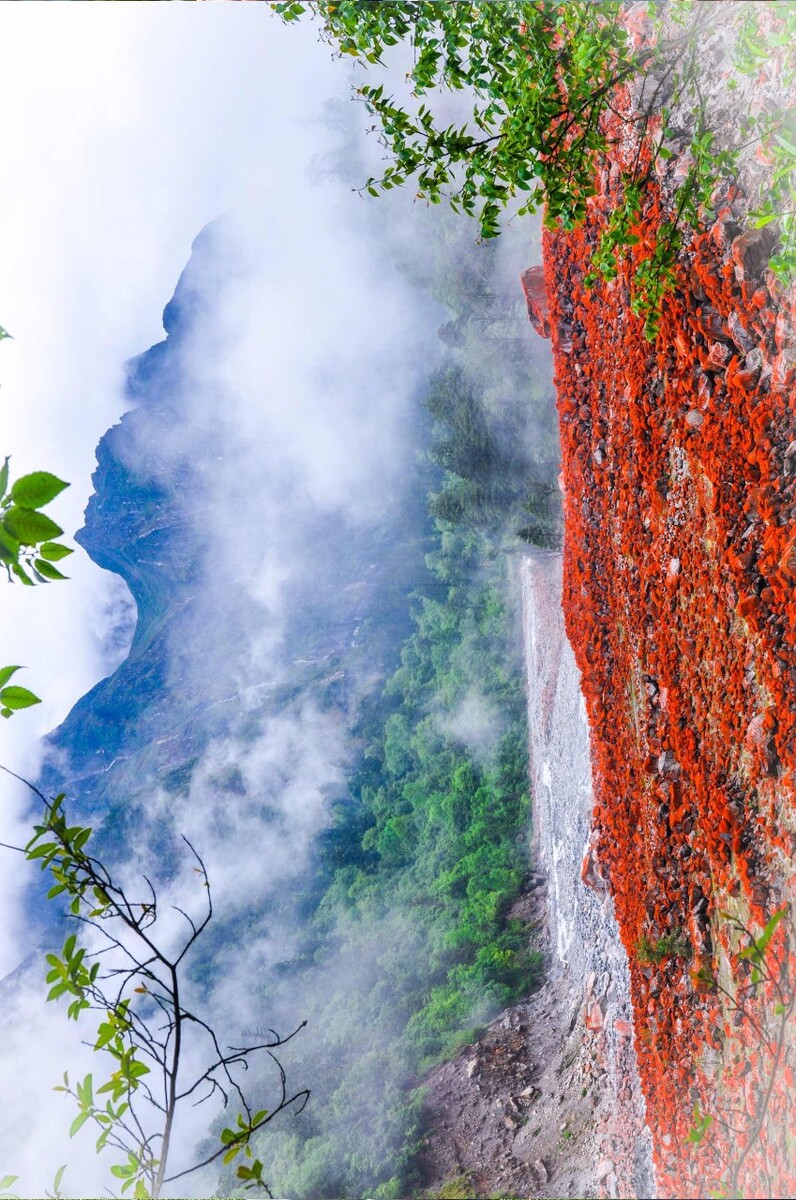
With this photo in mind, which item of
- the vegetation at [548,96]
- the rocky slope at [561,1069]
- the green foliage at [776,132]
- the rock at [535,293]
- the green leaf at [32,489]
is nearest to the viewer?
the green leaf at [32,489]

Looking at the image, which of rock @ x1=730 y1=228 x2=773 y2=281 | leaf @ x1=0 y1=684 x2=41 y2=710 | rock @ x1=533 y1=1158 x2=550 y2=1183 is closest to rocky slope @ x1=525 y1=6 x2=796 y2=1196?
rock @ x1=730 y1=228 x2=773 y2=281

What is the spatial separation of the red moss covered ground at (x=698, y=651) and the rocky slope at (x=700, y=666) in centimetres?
1

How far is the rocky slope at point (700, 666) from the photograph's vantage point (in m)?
3.06

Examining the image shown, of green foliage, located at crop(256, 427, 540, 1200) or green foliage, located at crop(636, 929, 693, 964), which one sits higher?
green foliage, located at crop(256, 427, 540, 1200)

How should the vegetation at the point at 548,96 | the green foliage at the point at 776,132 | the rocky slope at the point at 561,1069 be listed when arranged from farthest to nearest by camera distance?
the rocky slope at the point at 561,1069
the vegetation at the point at 548,96
the green foliage at the point at 776,132

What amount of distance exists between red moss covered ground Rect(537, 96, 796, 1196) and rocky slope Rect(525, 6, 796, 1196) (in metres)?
0.01

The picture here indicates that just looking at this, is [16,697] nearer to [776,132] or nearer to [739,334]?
[739,334]

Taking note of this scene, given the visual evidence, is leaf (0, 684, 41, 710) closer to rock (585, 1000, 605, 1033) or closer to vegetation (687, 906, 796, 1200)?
vegetation (687, 906, 796, 1200)

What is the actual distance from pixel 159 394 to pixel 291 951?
47.2ft

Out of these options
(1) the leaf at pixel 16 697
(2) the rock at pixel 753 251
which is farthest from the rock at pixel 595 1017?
(1) the leaf at pixel 16 697

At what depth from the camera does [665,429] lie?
13.2ft

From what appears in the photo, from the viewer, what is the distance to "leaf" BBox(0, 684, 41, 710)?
61.7 inches

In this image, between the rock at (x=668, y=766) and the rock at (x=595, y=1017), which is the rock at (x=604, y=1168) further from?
the rock at (x=668, y=766)

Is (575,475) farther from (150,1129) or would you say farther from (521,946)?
(150,1129)
